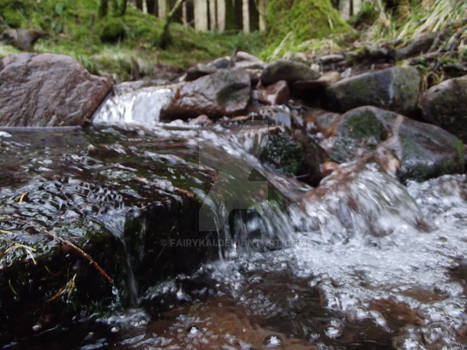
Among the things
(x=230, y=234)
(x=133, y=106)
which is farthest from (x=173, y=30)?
→ (x=230, y=234)

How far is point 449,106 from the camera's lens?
4.02 metres

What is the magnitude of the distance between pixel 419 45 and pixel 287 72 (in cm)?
216

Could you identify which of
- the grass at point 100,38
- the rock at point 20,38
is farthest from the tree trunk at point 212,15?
the rock at point 20,38

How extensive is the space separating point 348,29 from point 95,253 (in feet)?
27.8

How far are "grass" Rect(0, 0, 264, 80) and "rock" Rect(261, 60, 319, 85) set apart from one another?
3.65 meters

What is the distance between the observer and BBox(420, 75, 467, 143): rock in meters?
3.92

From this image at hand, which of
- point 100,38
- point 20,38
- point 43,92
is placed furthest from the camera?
point 100,38

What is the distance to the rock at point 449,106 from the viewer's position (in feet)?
12.9

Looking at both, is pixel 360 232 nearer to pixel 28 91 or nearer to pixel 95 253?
pixel 95 253

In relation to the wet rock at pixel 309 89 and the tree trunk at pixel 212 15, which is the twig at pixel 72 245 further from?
the tree trunk at pixel 212 15

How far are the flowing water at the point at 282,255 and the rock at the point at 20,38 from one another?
5027 mm

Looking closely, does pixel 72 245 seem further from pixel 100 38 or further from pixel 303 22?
pixel 100 38

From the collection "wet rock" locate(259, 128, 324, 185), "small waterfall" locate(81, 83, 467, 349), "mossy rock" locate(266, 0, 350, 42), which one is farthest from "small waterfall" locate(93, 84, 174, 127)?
"mossy rock" locate(266, 0, 350, 42)

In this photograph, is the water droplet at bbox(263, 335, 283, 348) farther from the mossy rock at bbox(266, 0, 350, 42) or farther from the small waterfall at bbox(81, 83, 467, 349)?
the mossy rock at bbox(266, 0, 350, 42)
